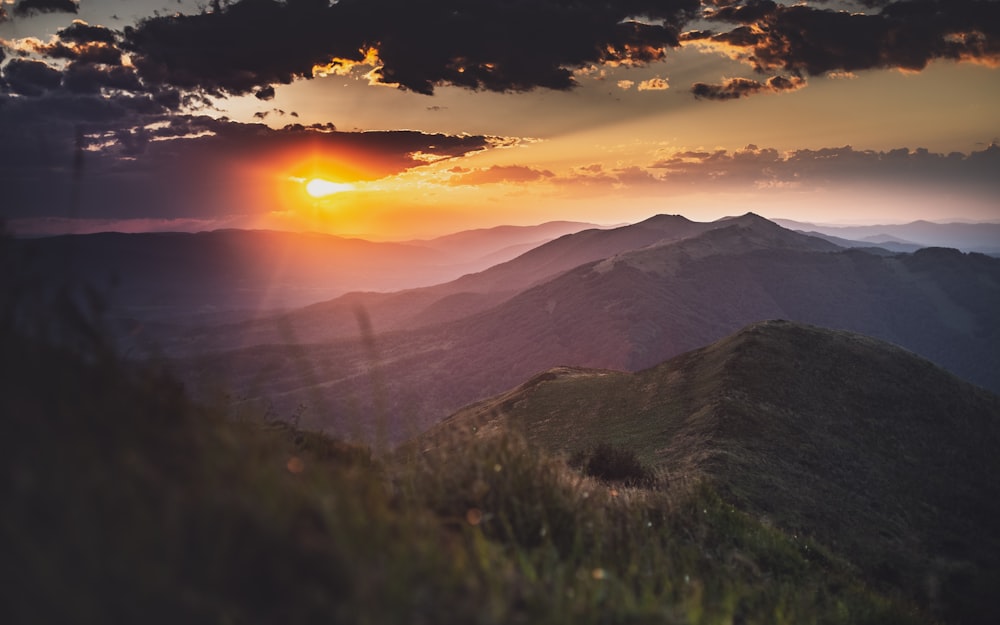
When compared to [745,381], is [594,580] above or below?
above

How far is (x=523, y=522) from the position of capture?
4461 mm

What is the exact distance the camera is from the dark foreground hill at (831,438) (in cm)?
2228

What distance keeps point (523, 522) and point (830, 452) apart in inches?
1345

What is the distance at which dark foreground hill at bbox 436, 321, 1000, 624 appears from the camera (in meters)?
22.3

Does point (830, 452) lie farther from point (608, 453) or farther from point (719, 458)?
point (608, 453)

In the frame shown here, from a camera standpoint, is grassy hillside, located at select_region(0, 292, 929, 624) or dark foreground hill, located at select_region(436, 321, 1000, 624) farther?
dark foreground hill, located at select_region(436, 321, 1000, 624)

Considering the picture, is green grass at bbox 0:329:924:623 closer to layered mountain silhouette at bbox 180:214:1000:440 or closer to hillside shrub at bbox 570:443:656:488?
hillside shrub at bbox 570:443:656:488

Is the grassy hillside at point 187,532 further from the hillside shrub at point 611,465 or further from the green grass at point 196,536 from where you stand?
the hillside shrub at point 611,465

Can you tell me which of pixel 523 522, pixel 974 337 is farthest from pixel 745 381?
pixel 974 337

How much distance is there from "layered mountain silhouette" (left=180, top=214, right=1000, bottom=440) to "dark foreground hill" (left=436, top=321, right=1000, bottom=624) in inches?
3259

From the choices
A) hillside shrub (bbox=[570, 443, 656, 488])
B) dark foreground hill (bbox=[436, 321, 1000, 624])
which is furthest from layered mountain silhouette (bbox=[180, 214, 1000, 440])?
hillside shrub (bbox=[570, 443, 656, 488])

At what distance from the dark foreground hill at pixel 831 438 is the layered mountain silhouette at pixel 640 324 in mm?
82781

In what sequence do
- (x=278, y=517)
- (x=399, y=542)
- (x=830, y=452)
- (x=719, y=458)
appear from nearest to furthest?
(x=278, y=517) < (x=399, y=542) < (x=719, y=458) < (x=830, y=452)

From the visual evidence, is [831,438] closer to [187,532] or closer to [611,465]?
[611,465]
